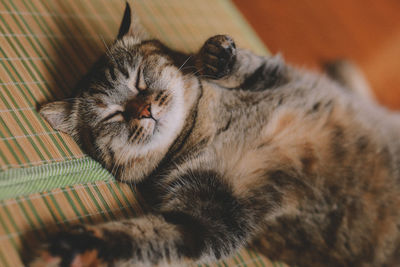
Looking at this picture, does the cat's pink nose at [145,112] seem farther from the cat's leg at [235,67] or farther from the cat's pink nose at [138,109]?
the cat's leg at [235,67]

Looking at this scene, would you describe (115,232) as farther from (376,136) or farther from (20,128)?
(376,136)

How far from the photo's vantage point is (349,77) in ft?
6.68

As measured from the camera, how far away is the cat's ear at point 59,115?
3.47 feet

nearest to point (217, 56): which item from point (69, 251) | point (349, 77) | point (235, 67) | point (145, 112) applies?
point (235, 67)

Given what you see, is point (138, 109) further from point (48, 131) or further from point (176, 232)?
point (176, 232)

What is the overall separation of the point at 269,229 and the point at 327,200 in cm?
20

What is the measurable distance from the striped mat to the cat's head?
6cm

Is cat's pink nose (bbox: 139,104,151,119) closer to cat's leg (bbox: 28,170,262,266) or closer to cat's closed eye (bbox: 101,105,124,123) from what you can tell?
cat's closed eye (bbox: 101,105,124,123)

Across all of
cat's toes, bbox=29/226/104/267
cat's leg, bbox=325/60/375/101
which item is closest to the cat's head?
cat's toes, bbox=29/226/104/267

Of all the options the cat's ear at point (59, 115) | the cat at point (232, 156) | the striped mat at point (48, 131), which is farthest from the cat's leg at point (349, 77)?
the cat's ear at point (59, 115)

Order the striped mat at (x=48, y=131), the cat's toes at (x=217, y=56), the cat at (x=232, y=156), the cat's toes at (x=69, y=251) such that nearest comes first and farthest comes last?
the cat's toes at (x=69, y=251) → the striped mat at (x=48, y=131) → the cat at (x=232, y=156) → the cat's toes at (x=217, y=56)

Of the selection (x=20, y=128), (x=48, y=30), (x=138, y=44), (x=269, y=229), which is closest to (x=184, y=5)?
(x=138, y=44)

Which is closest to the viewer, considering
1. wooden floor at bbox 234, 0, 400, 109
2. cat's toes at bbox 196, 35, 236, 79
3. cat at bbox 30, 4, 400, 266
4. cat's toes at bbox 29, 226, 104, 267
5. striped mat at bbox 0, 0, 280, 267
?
cat's toes at bbox 29, 226, 104, 267

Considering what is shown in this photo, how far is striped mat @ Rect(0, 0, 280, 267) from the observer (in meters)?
0.88
